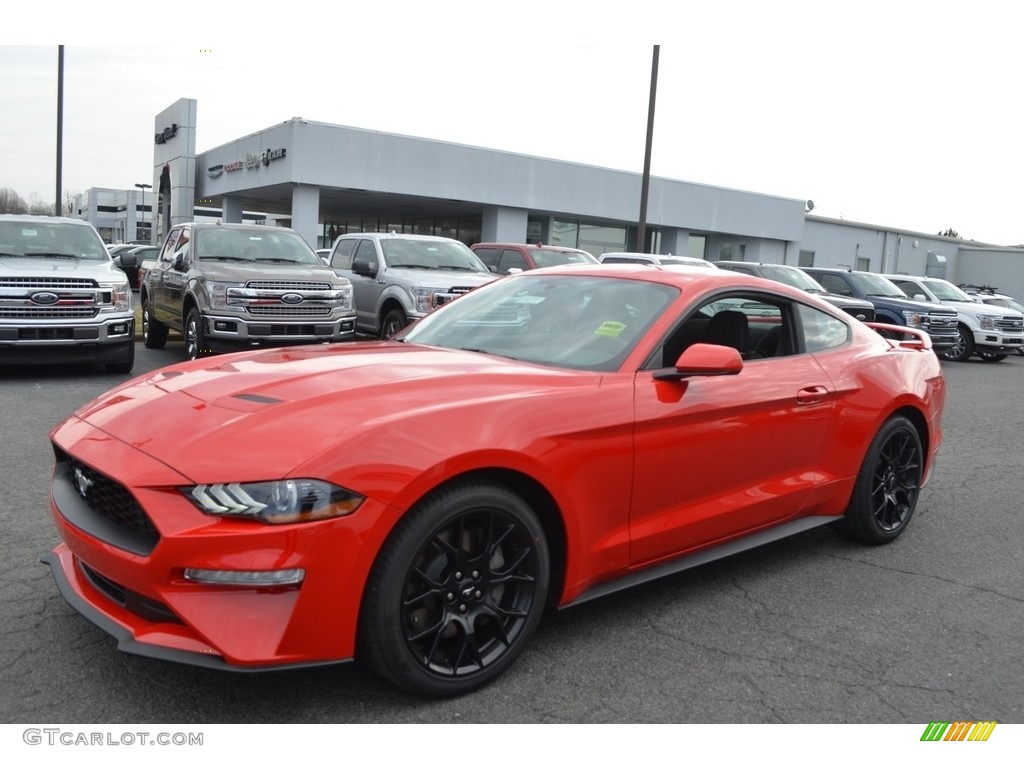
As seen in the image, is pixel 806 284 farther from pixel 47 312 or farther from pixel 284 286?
pixel 47 312

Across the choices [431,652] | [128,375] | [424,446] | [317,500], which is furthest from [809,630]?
[128,375]

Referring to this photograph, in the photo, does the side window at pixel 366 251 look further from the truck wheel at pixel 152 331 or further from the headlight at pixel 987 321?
the headlight at pixel 987 321

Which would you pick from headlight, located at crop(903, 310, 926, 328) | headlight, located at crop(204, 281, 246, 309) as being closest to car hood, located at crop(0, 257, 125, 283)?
headlight, located at crop(204, 281, 246, 309)

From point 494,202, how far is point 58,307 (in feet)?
92.6

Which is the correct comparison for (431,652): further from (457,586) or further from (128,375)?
(128,375)

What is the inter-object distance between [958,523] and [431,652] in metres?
4.09

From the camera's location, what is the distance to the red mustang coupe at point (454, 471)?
8.93 feet

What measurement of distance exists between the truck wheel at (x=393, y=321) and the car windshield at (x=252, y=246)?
1192 mm

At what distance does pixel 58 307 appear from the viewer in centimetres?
973

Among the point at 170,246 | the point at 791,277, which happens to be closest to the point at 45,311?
the point at 170,246

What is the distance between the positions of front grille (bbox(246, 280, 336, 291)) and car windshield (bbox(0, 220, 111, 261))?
6.34 feet

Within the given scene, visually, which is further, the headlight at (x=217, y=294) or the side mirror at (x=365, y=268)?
the side mirror at (x=365, y=268)

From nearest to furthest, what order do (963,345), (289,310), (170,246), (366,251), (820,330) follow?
(820,330)
(289,310)
(170,246)
(366,251)
(963,345)
